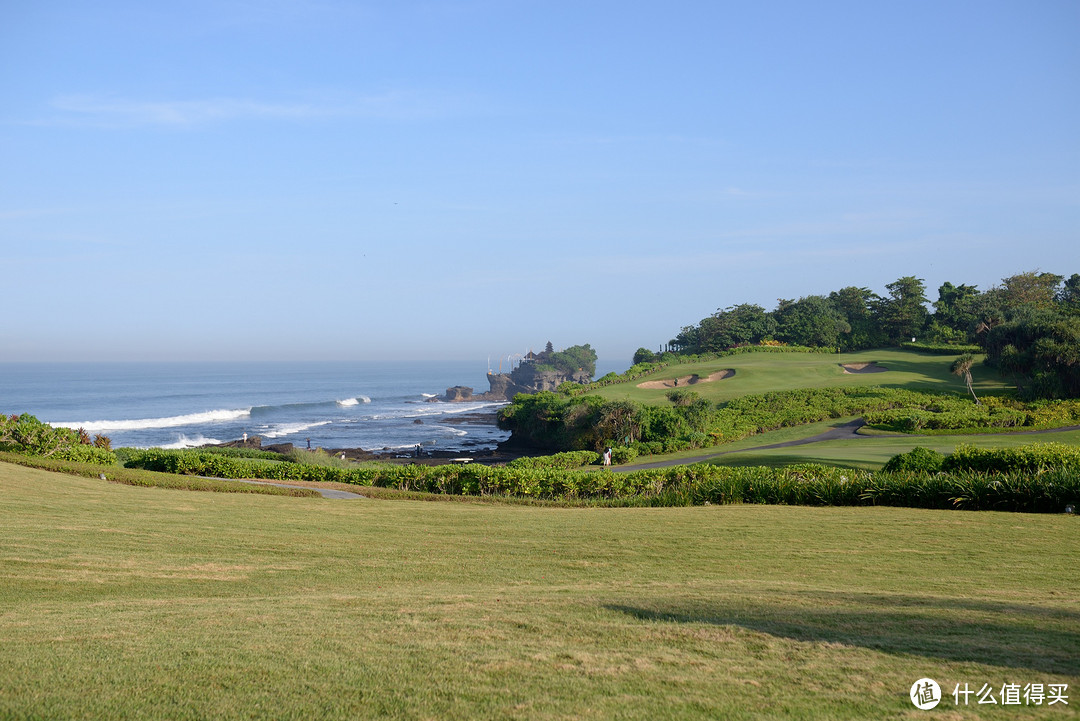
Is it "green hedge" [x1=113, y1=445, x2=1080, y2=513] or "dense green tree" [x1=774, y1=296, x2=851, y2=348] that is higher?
"dense green tree" [x1=774, y1=296, x2=851, y2=348]

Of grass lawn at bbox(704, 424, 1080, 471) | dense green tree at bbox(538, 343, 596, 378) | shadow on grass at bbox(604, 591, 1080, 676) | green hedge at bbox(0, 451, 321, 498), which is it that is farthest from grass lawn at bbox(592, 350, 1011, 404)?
dense green tree at bbox(538, 343, 596, 378)

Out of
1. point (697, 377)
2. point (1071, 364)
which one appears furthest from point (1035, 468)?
point (697, 377)

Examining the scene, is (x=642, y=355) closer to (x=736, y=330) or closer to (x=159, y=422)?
(x=736, y=330)

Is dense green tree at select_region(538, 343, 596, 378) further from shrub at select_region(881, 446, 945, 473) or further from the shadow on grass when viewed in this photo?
the shadow on grass

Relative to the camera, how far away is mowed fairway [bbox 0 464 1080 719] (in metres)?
4.86

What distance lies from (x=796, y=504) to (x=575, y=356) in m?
119

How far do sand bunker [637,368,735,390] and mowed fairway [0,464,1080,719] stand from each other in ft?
156

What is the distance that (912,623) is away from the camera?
6.65m

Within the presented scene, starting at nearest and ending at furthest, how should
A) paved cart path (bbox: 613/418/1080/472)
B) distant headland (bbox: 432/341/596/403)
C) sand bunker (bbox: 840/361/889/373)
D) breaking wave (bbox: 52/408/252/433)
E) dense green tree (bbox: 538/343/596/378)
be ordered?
1. paved cart path (bbox: 613/418/1080/472)
2. sand bunker (bbox: 840/361/889/373)
3. breaking wave (bbox: 52/408/252/433)
4. distant headland (bbox: 432/341/596/403)
5. dense green tree (bbox: 538/343/596/378)

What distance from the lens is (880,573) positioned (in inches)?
398

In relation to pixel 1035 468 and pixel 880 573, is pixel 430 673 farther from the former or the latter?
pixel 1035 468

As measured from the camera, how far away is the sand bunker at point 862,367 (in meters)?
61.2

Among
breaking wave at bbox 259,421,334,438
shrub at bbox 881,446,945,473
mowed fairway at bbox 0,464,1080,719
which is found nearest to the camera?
mowed fairway at bbox 0,464,1080,719

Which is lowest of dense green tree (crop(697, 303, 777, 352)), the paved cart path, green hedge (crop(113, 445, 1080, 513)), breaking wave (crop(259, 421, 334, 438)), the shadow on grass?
the paved cart path
